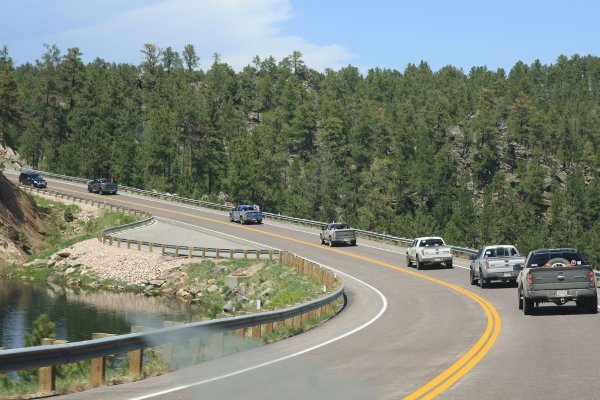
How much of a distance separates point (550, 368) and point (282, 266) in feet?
122

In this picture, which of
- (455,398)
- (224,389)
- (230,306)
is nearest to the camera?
(455,398)

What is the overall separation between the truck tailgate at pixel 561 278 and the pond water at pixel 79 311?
2066 centimetres

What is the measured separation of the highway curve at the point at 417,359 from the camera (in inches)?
434

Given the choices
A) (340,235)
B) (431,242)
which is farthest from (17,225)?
(431,242)

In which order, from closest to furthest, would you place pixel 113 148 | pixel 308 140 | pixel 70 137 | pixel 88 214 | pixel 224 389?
pixel 224 389, pixel 88 214, pixel 113 148, pixel 70 137, pixel 308 140

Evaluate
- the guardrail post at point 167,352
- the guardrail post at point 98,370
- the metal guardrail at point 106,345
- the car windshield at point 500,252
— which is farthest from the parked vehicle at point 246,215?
the guardrail post at point 98,370

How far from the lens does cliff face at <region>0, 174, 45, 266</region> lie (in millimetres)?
70625

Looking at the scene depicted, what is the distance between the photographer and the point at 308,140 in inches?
7156

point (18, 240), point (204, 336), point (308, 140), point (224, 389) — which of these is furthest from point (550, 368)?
point (308, 140)

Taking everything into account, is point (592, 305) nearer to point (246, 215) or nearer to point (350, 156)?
point (246, 215)

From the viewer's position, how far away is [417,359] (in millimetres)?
14461

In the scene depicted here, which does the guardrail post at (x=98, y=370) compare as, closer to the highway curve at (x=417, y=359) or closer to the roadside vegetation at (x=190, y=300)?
the roadside vegetation at (x=190, y=300)

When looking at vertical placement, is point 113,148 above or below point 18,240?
above

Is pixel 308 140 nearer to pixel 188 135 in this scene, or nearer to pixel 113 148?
pixel 188 135
